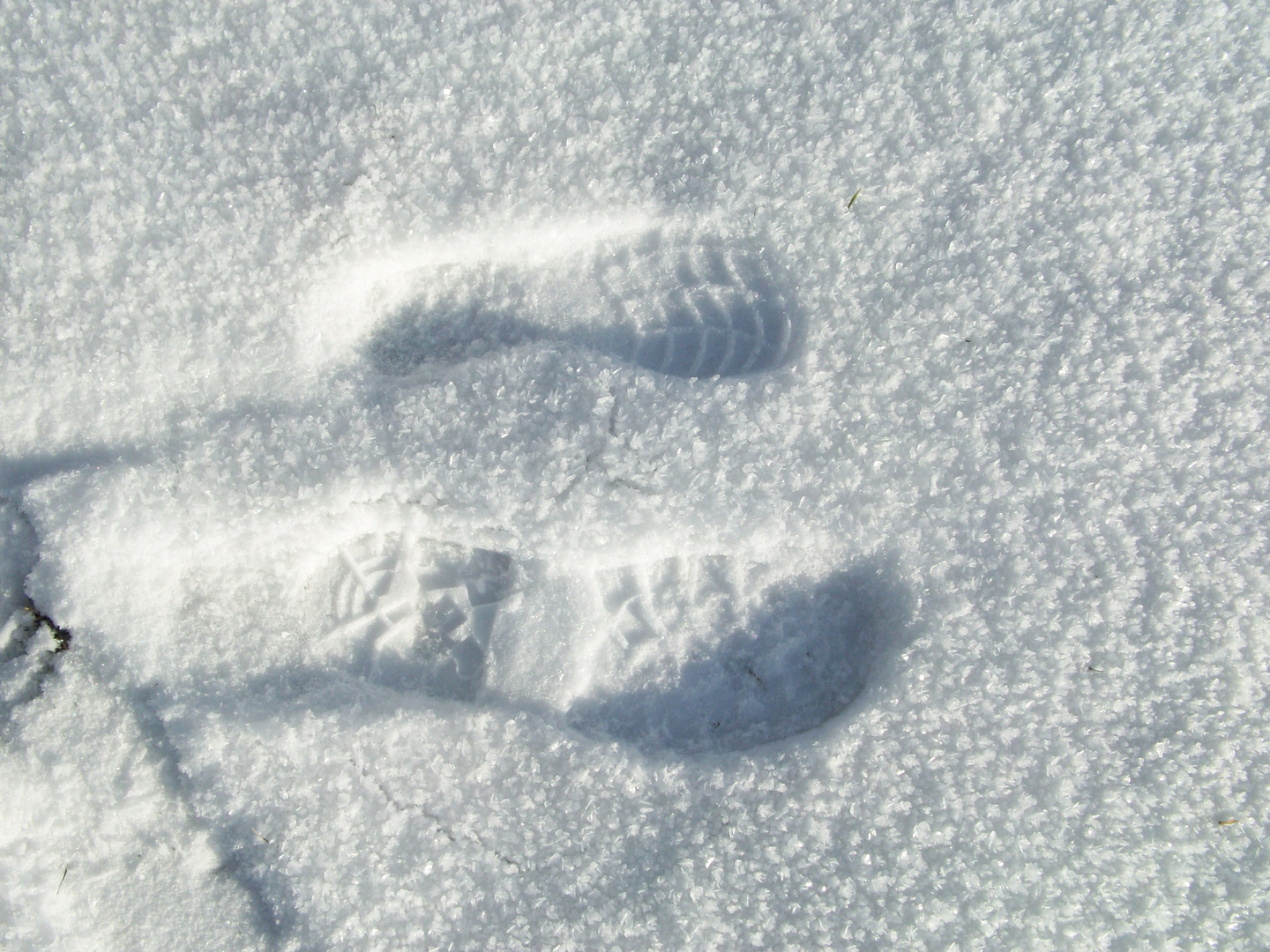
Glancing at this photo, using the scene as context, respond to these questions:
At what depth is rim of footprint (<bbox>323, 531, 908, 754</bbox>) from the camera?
893 millimetres

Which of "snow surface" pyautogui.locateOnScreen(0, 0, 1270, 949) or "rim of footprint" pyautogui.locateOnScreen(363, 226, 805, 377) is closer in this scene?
"snow surface" pyautogui.locateOnScreen(0, 0, 1270, 949)

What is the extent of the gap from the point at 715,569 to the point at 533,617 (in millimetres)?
239

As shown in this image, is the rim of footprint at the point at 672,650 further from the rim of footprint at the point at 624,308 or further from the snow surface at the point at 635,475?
the rim of footprint at the point at 624,308

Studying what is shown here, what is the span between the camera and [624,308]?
3.06 feet

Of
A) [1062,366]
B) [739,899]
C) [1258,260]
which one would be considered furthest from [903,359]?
[739,899]

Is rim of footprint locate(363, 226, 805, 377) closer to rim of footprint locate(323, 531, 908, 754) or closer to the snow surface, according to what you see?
the snow surface

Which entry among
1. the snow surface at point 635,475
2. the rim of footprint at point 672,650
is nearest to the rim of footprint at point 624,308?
the snow surface at point 635,475

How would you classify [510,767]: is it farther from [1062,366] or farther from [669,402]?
[1062,366]

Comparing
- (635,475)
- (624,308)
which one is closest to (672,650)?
(635,475)

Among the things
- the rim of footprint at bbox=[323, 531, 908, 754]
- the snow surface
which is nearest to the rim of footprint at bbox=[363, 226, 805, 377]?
the snow surface

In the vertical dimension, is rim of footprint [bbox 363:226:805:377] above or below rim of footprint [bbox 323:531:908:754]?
above

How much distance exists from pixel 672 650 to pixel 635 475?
0.76 feet

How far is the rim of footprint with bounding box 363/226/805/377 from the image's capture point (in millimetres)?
915

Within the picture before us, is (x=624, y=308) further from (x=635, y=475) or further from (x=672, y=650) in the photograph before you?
(x=672, y=650)
